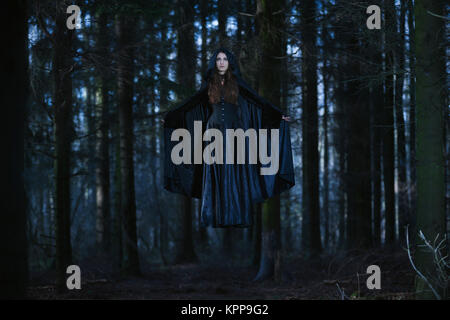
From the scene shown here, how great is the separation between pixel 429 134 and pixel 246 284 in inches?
190

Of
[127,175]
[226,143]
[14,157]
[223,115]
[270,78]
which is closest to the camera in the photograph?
[14,157]

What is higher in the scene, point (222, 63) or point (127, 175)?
point (222, 63)

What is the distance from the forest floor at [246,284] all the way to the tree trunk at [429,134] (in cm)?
102

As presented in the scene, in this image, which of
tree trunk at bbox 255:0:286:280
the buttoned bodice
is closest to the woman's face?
the buttoned bodice

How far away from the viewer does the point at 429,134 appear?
6.52m

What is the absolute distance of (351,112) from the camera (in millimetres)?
13805

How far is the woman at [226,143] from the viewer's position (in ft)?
21.6

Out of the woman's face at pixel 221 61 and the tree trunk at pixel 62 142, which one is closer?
the woman's face at pixel 221 61

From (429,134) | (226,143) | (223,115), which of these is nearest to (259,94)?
(223,115)

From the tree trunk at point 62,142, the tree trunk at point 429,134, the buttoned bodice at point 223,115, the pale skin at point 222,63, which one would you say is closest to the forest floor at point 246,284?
the tree trunk at point 62,142

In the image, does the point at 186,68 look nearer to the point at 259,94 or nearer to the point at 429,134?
the point at 259,94

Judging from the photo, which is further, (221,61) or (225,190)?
(221,61)

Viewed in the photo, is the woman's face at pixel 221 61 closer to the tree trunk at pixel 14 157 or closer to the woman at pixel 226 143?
the woman at pixel 226 143

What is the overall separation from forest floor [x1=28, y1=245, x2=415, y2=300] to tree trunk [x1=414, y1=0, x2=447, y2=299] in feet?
3.35
